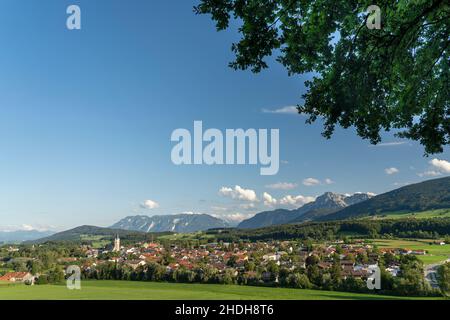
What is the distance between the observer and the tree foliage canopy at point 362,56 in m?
7.95

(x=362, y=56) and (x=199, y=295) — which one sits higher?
(x=362, y=56)

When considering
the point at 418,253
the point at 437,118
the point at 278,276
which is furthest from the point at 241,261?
the point at 437,118

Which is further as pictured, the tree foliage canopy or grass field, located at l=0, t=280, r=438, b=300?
grass field, located at l=0, t=280, r=438, b=300

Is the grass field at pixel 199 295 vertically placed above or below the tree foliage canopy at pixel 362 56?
below

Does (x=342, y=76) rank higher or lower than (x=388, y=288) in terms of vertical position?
higher

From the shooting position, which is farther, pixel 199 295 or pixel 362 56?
pixel 199 295

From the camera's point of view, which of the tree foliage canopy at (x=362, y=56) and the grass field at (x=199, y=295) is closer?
the tree foliage canopy at (x=362, y=56)

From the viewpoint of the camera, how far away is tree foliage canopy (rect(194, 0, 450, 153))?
7.95m

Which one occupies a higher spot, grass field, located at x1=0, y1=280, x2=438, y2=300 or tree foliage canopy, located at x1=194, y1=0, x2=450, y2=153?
tree foliage canopy, located at x1=194, y1=0, x2=450, y2=153

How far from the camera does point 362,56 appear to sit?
31.6 ft
